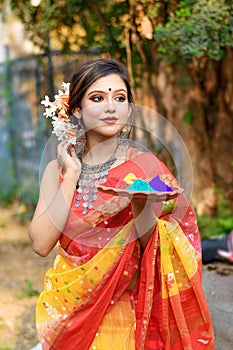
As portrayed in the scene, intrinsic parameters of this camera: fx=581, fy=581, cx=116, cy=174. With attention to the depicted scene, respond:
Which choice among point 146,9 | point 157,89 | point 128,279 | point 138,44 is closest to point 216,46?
point 146,9

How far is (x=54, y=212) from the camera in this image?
2.31m

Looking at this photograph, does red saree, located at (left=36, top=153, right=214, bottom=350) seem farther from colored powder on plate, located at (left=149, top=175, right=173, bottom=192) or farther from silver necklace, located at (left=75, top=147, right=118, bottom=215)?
colored powder on plate, located at (left=149, top=175, right=173, bottom=192)

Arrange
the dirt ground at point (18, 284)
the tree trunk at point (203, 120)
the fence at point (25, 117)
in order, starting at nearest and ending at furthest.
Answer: the dirt ground at point (18, 284), the tree trunk at point (203, 120), the fence at point (25, 117)

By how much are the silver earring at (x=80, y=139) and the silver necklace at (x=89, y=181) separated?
0.08 meters

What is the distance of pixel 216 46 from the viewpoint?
13.9 ft

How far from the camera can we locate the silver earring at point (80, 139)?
97.0 inches

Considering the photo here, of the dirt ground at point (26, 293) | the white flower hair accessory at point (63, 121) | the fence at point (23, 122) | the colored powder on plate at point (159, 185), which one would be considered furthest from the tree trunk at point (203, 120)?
the colored powder on plate at point (159, 185)

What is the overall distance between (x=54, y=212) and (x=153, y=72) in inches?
152

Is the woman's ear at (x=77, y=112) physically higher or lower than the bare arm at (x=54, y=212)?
higher

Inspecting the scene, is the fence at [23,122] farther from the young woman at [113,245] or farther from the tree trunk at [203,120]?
the young woman at [113,245]

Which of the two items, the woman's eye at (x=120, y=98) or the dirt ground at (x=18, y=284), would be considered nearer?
the woman's eye at (x=120, y=98)

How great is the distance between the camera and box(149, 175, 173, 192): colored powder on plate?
2.01m

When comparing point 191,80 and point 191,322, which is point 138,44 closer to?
point 191,80

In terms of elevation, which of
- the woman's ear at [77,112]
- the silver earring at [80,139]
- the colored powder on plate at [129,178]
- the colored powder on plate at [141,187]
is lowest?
the colored powder on plate at [129,178]
